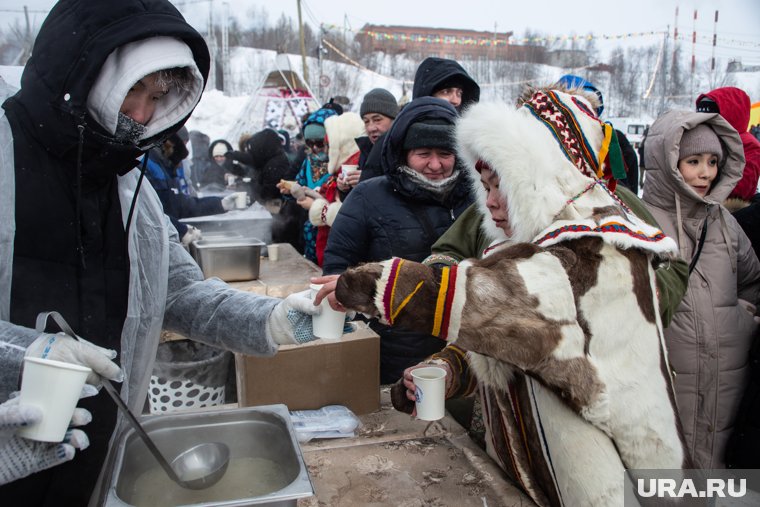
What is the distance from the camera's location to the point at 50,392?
0.91m

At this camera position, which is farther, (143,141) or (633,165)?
(633,165)

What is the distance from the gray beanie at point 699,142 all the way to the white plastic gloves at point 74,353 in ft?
8.30

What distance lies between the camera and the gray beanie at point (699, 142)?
247 cm

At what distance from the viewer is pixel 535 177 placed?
4.51ft

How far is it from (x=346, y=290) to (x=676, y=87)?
26933mm

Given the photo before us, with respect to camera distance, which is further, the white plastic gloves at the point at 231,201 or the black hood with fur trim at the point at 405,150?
the white plastic gloves at the point at 231,201

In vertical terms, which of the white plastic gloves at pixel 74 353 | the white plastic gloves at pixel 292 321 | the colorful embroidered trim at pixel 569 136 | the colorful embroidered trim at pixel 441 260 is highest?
the colorful embroidered trim at pixel 569 136

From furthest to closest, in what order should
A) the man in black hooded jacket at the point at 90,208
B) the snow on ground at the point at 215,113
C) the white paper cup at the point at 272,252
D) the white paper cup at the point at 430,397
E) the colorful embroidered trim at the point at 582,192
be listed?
the snow on ground at the point at 215,113 → the white paper cup at the point at 272,252 → the white paper cup at the point at 430,397 → the colorful embroidered trim at the point at 582,192 → the man in black hooded jacket at the point at 90,208

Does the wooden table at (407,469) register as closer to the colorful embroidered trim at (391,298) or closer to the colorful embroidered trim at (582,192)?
the colorful embroidered trim at (391,298)

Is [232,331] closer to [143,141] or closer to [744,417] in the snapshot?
[143,141]

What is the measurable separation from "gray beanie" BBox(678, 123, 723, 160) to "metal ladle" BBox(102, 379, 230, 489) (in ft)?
7.79

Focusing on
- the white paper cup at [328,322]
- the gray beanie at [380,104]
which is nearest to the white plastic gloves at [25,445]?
the white paper cup at [328,322]

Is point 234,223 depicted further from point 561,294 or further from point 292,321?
point 561,294

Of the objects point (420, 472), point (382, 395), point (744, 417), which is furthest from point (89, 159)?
point (744, 417)
